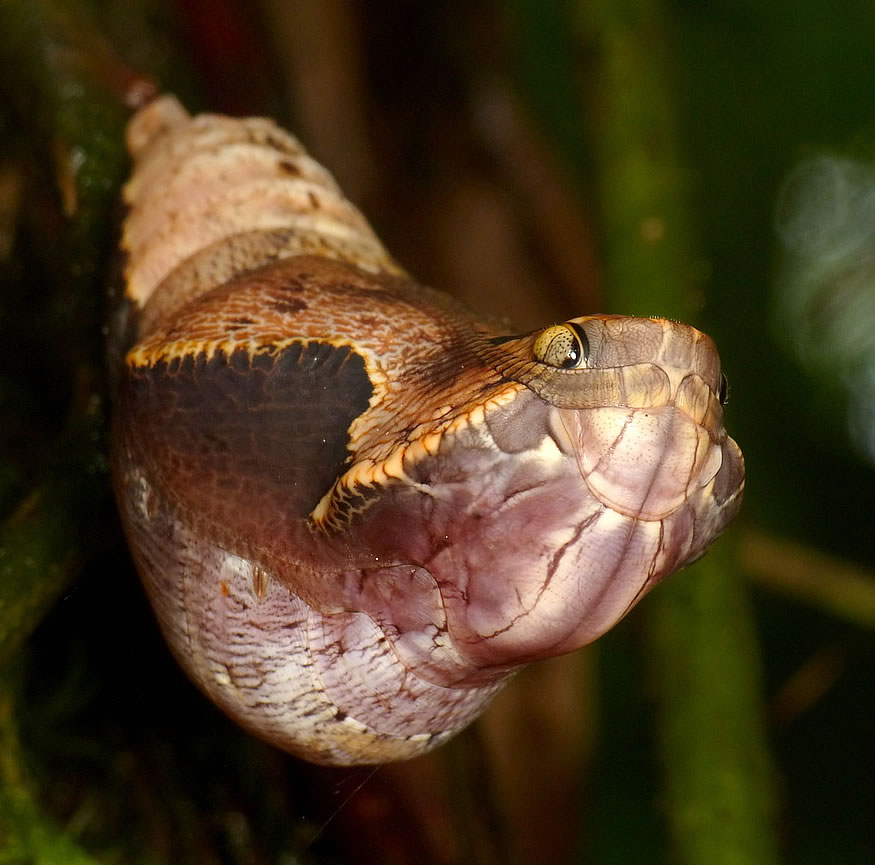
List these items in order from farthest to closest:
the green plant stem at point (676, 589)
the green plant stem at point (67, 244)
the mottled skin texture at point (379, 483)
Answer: the green plant stem at point (676, 589) → the green plant stem at point (67, 244) → the mottled skin texture at point (379, 483)

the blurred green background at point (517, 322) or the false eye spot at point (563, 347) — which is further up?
the false eye spot at point (563, 347)

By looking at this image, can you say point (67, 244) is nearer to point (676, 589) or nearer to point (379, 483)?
point (379, 483)

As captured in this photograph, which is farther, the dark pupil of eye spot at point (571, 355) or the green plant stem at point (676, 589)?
the green plant stem at point (676, 589)

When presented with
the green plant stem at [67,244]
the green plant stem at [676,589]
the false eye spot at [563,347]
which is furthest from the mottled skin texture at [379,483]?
the green plant stem at [676,589]

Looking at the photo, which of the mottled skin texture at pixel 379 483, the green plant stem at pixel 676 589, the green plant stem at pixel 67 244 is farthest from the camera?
the green plant stem at pixel 676 589

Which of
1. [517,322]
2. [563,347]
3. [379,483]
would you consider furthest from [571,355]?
[517,322]

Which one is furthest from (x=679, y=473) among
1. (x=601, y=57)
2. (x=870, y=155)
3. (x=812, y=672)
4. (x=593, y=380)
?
(x=870, y=155)

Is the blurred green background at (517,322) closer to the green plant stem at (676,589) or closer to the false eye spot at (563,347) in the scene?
the green plant stem at (676,589)
